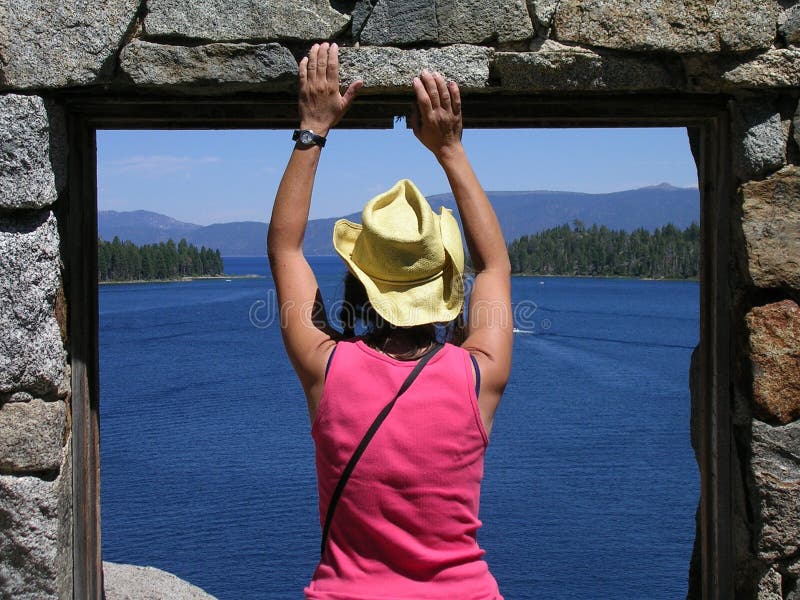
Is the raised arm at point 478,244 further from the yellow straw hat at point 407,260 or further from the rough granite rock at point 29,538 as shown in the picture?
the rough granite rock at point 29,538

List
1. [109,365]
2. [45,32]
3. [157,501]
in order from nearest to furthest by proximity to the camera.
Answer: [45,32] → [157,501] → [109,365]

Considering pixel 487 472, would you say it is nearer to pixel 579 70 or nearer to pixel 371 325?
pixel 579 70

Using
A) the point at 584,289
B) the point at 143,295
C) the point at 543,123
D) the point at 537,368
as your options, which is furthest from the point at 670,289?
the point at 543,123

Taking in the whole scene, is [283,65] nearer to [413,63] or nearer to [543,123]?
[413,63]

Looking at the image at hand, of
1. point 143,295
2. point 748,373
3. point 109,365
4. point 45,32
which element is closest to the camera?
point 45,32

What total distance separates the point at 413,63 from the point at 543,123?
0.62m

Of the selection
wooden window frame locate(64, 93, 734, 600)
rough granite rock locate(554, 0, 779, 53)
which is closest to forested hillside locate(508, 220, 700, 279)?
Result: wooden window frame locate(64, 93, 734, 600)

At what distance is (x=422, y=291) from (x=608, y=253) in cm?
9142

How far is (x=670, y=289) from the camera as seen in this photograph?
9169 cm

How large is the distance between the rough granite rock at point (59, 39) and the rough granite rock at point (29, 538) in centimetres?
121

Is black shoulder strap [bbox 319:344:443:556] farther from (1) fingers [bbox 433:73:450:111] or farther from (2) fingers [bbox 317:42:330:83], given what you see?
(2) fingers [bbox 317:42:330:83]

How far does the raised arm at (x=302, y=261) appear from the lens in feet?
6.90

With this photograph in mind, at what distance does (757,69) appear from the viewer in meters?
2.87

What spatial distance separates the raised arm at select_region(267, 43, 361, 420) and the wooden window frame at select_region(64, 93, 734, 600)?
0.55m
